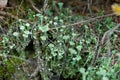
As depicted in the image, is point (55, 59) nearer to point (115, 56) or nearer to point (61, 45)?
point (61, 45)

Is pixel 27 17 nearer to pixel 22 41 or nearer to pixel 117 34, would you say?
pixel 22 41

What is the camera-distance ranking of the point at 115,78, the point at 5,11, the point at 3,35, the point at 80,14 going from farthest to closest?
A: the point at 80,14 < the point at 5,11 < the point at 3,35 < the point at 115,78

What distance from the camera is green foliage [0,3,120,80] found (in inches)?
108

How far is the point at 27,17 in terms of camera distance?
10.1ft

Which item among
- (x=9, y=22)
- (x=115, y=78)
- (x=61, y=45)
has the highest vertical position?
(x=9, y=22)

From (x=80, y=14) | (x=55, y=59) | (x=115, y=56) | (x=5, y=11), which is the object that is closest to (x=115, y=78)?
(x=115, y=56)

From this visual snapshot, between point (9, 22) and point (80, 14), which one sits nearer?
point (9, 22)

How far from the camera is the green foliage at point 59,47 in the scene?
2744mm

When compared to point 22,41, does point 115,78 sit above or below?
below

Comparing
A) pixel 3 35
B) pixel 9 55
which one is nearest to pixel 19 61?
pixel 9 55

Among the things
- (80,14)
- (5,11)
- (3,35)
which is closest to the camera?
(3,35)

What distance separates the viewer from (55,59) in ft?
9.31

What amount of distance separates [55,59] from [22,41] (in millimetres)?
365

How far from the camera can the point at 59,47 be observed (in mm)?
2834
